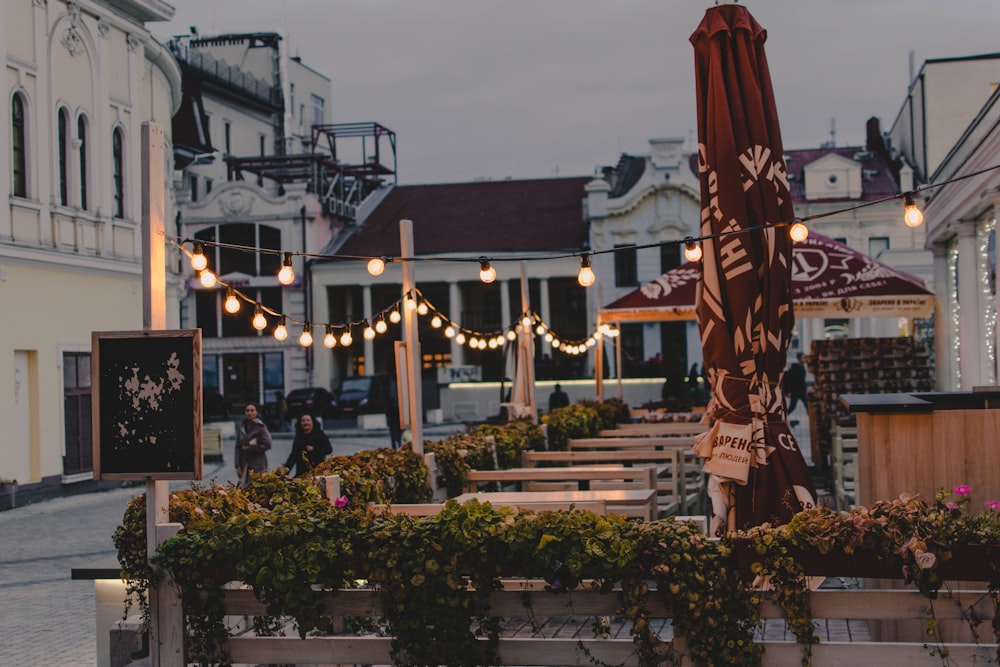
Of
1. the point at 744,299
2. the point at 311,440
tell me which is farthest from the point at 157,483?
the point at 311,440

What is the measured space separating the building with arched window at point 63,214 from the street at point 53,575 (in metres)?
1.34

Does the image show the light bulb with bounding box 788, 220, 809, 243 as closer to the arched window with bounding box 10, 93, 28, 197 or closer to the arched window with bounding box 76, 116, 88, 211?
the arched window with bounding box 10, 93, 28, 197

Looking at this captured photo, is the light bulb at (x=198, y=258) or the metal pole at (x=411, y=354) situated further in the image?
the metal pole at (x=411, y=354)

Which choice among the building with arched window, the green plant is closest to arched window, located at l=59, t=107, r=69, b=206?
the building with arched window

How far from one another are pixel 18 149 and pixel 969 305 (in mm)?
15075

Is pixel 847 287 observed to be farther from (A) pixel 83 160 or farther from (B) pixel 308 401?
(B) pixel 308 401

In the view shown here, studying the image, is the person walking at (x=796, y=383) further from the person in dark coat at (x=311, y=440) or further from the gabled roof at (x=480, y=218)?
the gabled roof at (x=480, y=218)

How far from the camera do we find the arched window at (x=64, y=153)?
2125cm

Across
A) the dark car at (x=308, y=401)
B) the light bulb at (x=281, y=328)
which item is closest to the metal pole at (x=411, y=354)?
the light bulb at (x=281, y=328)

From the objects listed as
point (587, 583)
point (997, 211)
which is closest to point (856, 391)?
point (997, 211)

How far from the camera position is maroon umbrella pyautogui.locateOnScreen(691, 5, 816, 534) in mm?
7391

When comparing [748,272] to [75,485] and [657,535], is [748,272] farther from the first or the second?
[75,485]

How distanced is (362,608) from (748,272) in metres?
3.28

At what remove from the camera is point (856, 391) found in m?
16.0
